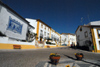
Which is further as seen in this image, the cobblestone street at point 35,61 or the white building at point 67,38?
the white building at point 67,38

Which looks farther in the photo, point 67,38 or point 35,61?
point 67,38

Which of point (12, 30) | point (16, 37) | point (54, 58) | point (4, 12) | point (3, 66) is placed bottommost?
point (3, 66)

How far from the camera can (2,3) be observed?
457 inches

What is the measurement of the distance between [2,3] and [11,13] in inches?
Result: 96.7

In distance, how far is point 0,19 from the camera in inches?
437

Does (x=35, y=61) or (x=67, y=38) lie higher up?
(x=67, y=38)

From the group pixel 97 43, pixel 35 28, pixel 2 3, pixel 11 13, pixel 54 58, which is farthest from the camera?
pixel 35 28

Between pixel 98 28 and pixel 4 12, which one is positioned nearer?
pixel 4 12

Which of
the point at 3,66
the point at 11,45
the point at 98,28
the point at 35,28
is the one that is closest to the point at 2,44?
the point at 11,45

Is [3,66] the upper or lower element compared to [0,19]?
lower

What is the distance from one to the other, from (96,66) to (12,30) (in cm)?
1485

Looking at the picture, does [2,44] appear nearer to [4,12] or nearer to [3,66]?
[4,12]

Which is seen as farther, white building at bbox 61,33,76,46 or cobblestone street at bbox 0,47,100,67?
white building at bbox 61,33,76,46

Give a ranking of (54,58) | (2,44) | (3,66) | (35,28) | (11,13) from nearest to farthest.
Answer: (3,66), (54,58), (2,44), (11,13), (35,28)
